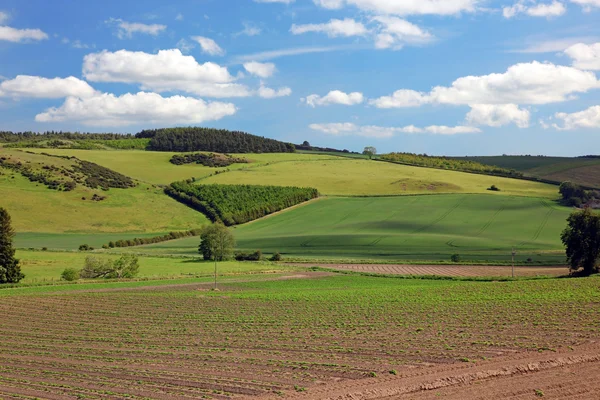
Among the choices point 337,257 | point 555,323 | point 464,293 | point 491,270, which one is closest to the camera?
point 555,323

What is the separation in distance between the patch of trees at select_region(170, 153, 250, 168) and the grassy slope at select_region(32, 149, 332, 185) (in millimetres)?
2266

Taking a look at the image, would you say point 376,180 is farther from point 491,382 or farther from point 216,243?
point 491,382

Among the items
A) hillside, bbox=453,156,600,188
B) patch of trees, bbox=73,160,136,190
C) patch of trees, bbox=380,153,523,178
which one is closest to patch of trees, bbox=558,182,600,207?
hillside, bbox=453,156,600,188

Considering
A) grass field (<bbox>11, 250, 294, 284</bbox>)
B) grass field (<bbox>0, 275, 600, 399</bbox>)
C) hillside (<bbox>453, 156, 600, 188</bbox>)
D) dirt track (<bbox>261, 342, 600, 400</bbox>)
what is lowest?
grass field (<bbox>11, 250, 294, 284</bbox>)

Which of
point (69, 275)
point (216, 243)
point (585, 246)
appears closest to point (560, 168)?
point (585, 246)

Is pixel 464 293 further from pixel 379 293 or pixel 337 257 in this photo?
pixel 337 257

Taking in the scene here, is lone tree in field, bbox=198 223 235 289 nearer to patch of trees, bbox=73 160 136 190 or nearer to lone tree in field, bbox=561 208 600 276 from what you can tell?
lone tree in field, bbox=561 208 600 276

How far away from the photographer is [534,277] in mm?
63938

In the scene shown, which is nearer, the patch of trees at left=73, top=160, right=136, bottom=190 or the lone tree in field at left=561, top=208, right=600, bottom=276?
the lone tree in field at left=561, top=208, right=600, bottom=276

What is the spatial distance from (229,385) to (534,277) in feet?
159

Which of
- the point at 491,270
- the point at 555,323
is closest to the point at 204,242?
the point at 491,270

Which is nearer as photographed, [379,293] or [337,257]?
[379,293]

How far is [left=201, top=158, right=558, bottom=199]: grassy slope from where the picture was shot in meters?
139

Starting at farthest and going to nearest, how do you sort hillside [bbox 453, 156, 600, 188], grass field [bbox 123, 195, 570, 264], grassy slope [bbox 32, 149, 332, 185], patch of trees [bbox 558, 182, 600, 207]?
grassy slope [bbox 32, 149, 332, 185], hillside [bbox 453, 156, 600, 188], patch of trees [bbox 558, 182, 600, 207], grass field [bbox 123, 195, 570, 264]
